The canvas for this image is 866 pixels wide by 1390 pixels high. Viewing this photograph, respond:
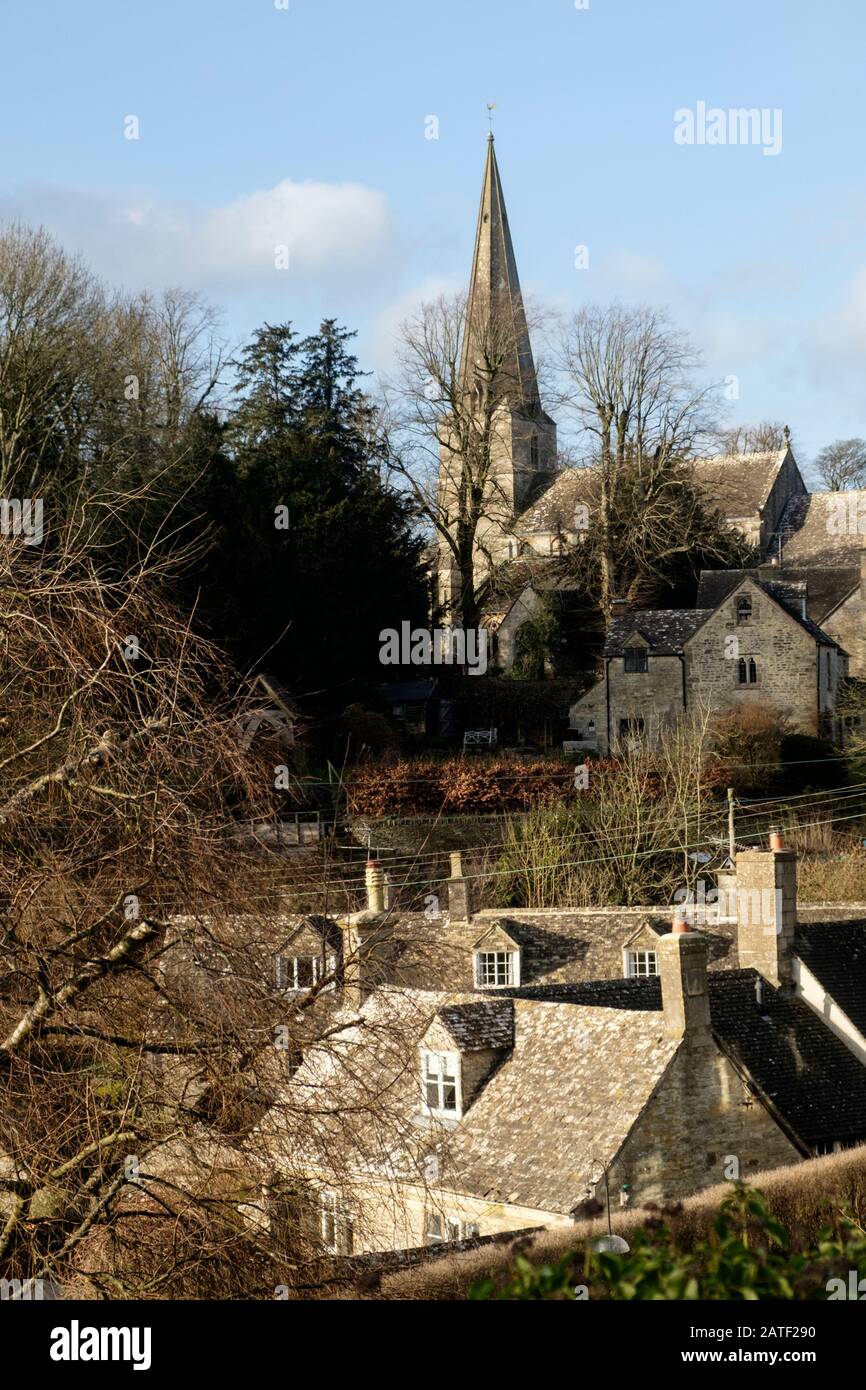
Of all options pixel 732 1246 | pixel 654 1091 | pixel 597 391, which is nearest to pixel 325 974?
pixel 732 1246

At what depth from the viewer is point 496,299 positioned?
67188mm

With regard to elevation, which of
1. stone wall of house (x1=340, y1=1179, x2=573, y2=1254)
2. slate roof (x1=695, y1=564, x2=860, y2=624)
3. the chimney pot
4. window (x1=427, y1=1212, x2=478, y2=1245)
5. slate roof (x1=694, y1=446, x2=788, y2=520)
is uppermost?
slate roof (x1=694, y1=446, x2=788, y2=520)

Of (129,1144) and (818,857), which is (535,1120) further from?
(818,857)

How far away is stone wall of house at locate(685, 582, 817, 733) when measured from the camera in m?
49.4

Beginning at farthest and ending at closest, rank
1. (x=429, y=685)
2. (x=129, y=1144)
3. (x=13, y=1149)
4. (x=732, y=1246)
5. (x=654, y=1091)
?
(x=429, y=685), (x=654, y=1091), (x=129, y=1144), (x=13, y=1149), (x=732, y=1246)

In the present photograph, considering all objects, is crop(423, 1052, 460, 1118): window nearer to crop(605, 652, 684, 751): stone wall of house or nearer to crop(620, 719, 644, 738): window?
crop(620, 719, 644, 738): window

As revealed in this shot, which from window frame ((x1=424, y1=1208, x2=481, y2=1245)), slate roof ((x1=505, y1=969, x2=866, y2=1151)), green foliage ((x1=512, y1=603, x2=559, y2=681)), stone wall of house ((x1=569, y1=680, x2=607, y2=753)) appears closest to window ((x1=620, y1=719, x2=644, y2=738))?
stone wall of house ((x1=569, y1=680, x2=607, y2=753))

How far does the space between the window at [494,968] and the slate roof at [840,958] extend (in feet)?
17.0

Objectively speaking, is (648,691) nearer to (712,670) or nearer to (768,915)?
(712,670)

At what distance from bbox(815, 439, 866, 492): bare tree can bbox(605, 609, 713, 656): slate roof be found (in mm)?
43155

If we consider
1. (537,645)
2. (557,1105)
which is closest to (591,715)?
(537,645)

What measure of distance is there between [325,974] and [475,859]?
28705 millimetres

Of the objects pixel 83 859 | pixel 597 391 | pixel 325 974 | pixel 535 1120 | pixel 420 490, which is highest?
pixel 597 391

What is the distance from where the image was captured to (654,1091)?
1770 cm
